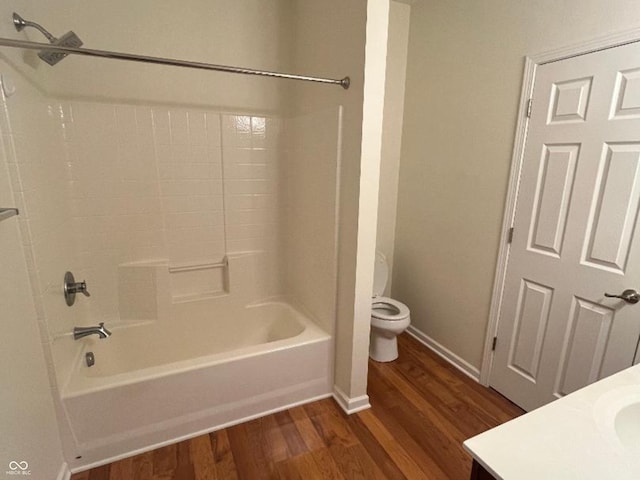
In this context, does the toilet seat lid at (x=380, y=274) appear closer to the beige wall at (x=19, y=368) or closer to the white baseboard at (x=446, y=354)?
the white baseboard at (x=446, y=354)

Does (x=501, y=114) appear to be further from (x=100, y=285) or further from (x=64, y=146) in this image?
(x=100, y=285)

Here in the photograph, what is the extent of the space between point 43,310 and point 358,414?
1573 mm

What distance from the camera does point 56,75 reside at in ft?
5.59

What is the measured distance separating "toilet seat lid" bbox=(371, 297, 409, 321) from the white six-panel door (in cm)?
64

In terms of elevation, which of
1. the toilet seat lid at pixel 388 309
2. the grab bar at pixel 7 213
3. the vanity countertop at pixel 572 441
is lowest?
the toilet seat lid at pixel 388 309

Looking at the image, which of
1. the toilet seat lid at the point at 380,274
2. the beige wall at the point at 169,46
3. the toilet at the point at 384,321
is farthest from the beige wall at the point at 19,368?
the toilet seat lid at the point at 380,274

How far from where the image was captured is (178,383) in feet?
5.09

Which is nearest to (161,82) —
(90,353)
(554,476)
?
(90,353)

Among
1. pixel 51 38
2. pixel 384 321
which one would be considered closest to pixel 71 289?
pixel 51 38

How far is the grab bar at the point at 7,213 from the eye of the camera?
3.29 feet

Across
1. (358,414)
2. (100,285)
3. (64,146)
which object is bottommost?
(358,414)

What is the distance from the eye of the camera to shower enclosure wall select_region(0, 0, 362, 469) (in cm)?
148

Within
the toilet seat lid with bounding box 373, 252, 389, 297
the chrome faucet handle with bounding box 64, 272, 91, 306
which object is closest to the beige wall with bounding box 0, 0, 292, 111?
the chrome faucet handle with bounding box 64, 272, 91, 306

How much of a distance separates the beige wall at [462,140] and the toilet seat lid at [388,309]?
0.28 metres
